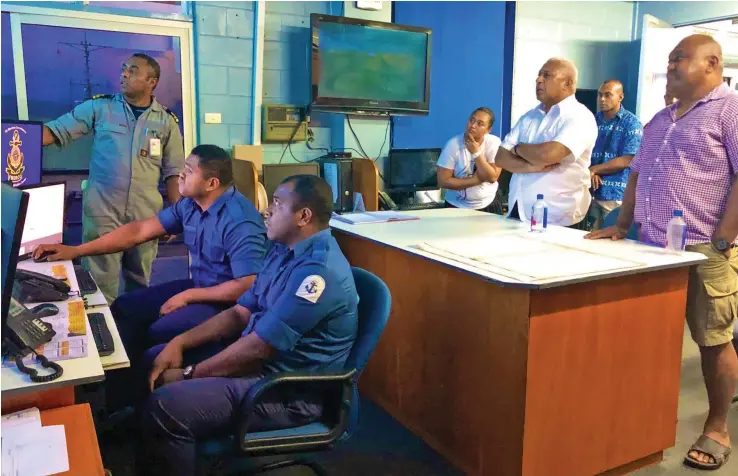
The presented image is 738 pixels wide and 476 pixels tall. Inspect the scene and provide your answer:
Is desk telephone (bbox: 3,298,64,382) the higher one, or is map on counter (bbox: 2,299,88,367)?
desk telephone (bbox: 3,298,64,382)

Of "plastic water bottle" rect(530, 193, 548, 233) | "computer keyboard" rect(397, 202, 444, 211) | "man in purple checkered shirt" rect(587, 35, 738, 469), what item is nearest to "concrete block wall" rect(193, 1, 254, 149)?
"computer keyboard" rect(397, 202, 444, 211)

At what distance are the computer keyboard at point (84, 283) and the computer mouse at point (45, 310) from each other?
21cm

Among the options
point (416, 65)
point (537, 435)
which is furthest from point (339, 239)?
point (416, 65)

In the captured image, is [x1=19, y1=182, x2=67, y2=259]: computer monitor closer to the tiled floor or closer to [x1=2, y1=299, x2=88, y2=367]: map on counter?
[x1=2, y1=299, x2=88, y2=367]: map on counter

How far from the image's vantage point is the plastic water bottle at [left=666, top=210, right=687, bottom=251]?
2.19m

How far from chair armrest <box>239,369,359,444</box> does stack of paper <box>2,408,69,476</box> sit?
429mm

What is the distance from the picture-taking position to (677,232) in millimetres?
2205

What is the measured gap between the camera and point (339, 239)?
2.98m

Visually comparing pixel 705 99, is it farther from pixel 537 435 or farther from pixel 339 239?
pixel 339 239

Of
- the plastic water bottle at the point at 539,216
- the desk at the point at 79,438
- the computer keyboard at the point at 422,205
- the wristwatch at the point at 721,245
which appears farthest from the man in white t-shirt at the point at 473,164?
the desk at the point at 79,438

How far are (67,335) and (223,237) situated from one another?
778 mm

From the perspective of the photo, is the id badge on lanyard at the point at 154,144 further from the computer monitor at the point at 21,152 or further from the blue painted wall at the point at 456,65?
the blue painted wall at the point at 456,65

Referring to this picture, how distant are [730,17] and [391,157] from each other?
324 centimetres

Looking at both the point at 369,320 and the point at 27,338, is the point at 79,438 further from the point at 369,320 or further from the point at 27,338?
the point at 369,320
